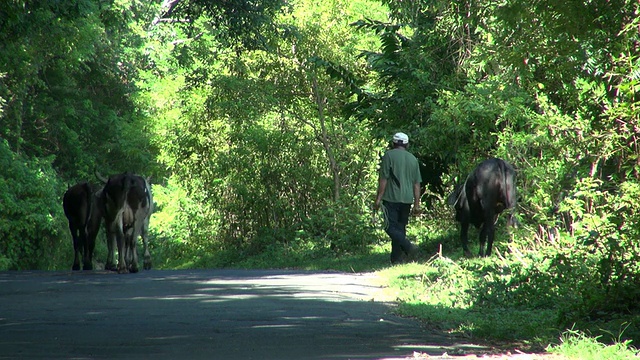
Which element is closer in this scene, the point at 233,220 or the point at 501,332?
the point at 501,332

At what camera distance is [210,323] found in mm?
9242

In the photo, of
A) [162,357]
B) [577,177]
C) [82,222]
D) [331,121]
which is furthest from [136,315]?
[331,121]

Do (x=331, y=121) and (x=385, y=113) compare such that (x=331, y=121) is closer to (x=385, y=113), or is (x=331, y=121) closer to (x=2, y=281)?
(x=385, y=113)

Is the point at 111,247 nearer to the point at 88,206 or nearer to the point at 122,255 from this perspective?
the point at 122,255

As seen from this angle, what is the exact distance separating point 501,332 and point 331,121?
64.2 feet

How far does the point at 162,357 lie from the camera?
7168mm

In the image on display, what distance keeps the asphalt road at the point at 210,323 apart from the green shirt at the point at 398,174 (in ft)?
9.28

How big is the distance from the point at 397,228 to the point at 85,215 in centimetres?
695

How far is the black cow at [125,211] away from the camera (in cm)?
1866

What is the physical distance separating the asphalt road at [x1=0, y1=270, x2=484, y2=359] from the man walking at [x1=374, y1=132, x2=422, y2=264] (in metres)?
2.56

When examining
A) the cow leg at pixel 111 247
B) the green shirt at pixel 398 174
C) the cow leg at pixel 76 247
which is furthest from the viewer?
the cow leg at pixel 76 247

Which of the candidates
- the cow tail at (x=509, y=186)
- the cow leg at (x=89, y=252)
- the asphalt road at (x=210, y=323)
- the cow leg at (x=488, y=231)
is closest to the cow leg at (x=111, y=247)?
the cow leg at (x=89, y=252)

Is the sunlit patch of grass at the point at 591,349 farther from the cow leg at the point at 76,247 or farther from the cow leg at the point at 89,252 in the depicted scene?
the cow leg at the point at 76,247

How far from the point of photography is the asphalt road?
7480mm
